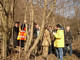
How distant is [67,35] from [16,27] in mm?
3106

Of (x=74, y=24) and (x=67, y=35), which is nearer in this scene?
(x=67, y=35)

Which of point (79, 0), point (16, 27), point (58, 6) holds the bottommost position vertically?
point (16, 27)

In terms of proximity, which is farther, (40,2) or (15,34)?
(15,34)

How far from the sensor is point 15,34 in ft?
19.1

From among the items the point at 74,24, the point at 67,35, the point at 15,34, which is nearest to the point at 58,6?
the point at 67,35

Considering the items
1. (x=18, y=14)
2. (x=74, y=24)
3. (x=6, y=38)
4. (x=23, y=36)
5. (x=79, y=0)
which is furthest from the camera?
→ (x=74, y=24)

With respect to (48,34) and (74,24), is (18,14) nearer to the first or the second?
(48,34)

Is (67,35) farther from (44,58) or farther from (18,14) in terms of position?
(18,14)

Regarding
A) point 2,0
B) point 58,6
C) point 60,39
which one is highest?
point 58,6

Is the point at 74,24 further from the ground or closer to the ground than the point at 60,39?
further from the ground

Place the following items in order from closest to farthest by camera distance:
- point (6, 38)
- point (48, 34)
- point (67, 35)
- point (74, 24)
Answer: point (6, 38) → point (48, 34) → point (67, 35) → point (74, 24)

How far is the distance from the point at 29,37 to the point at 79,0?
43.3ft

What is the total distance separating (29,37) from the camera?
4.26m

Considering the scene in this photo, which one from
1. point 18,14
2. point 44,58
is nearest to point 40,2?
point 44,58
